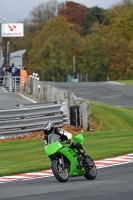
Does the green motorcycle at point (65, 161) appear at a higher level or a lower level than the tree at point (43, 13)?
lower

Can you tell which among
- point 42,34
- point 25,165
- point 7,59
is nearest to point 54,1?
point 42,34

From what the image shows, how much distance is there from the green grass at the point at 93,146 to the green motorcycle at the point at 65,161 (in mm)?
2145

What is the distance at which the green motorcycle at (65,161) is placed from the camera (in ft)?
39.2

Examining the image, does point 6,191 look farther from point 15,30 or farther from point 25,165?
point 15,30

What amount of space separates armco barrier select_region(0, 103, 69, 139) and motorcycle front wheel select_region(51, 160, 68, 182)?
9.42 meters

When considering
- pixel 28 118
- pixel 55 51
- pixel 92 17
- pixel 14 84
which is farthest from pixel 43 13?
pixel 28 118

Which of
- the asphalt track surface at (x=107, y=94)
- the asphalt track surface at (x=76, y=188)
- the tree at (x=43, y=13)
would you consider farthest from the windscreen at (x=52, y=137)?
the tree at (x=43, y=13)

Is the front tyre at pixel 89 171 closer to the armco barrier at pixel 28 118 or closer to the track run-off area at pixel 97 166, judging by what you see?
the track run-off area at pixel 97 166

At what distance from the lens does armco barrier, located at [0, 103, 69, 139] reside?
21406mm

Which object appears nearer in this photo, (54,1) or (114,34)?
(114,34)

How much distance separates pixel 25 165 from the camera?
50.1 ft

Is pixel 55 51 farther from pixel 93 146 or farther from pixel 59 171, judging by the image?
pixel 59 171

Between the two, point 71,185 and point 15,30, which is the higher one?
point 15,30

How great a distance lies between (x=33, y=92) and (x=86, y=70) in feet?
206
